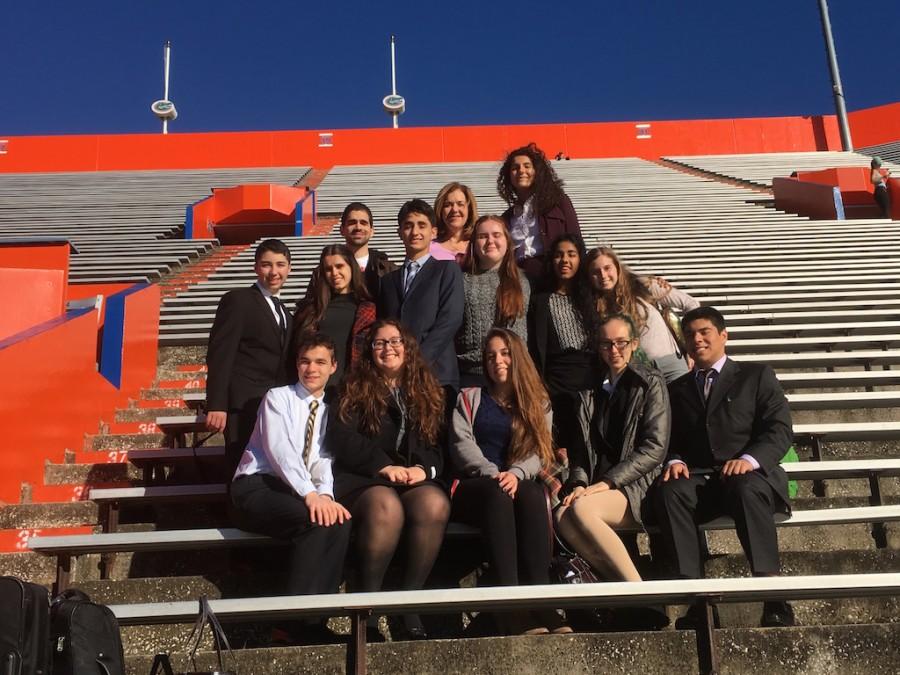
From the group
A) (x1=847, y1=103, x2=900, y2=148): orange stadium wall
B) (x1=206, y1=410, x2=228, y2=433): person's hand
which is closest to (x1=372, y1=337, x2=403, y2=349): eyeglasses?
(x1=206, y1=410, x2=228, y2=433): person's hand

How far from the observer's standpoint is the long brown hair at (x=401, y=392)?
2.92m

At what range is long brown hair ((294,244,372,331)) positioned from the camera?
10.9 feet

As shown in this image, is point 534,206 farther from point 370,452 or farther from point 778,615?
point 778,615

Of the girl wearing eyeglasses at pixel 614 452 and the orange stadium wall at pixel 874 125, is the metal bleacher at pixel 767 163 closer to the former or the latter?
the orange stadium wall at pixel 874 125

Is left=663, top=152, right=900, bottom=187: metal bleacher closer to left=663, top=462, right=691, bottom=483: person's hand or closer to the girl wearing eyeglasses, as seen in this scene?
the girl wearing eyeglasses

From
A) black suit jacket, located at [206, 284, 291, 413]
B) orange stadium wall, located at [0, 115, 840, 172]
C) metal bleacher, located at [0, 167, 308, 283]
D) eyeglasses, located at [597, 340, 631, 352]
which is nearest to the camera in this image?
eyeglasses, located at [597, 340, 631, 352]

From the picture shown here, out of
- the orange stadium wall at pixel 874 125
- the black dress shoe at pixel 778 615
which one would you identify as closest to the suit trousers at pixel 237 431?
the black dress shoe at pixel 778 615

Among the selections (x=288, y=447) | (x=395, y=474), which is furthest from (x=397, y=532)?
(x=288, y=447)

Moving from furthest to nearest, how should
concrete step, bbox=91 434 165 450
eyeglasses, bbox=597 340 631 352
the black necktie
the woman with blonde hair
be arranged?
concrete step, bbox=91 434 165 450 → the woman with blonde hair → the black necktie → eyeglasses, bbox=597 340 631 352

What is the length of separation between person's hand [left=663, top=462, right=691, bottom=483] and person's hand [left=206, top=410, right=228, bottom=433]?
1.55 meters

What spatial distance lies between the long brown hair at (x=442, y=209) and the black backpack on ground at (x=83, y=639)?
88.6 inches

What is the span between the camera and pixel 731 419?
116 inches

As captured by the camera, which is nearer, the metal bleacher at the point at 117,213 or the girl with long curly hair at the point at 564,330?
the girl with long curly hair at the point at 564,330

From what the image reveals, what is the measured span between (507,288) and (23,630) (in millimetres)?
2125
